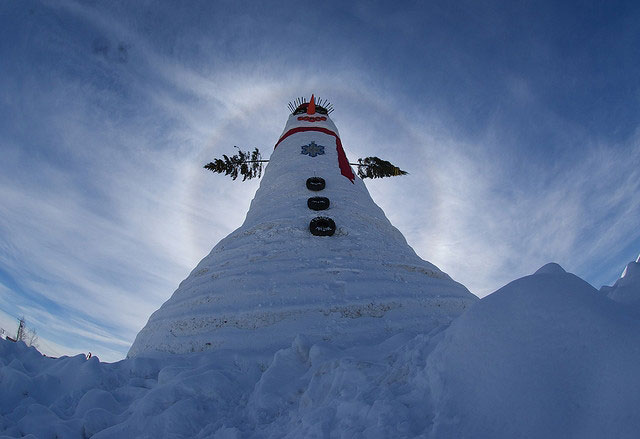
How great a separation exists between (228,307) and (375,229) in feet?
10.6

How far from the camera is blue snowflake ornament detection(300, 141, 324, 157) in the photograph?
1009 cm

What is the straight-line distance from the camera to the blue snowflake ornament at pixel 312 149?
397 inches

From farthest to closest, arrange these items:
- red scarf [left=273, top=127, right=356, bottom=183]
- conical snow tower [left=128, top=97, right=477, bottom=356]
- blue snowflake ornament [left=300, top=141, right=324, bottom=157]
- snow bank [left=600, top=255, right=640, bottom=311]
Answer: blue snowflake ornament [left=300, top=141, right=324, bottom=157] < red scarf [left=273, top=127, right=356, bottom=183] < conical snow tower [left=128, top=97, right=477, bottom=356] < snow bank [left=600, top=255, right=640, bottom=311]

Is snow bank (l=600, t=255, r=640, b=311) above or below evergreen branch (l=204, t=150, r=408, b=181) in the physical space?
below

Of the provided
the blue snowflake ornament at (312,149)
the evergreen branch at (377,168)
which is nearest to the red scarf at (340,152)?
the blue snowflake ornament at (312,149)

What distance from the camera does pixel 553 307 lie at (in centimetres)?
223

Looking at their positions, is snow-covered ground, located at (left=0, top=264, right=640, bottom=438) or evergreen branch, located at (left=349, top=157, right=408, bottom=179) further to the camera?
evergreen branch, located at (left=349, top=157, right=408, bottom=179)

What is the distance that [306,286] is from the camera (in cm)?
559

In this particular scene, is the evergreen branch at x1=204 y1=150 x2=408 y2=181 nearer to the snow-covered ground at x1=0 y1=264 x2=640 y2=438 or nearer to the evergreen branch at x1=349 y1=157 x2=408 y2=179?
the evergreen branch at x1=349 y1=157 x2=408 y2=179

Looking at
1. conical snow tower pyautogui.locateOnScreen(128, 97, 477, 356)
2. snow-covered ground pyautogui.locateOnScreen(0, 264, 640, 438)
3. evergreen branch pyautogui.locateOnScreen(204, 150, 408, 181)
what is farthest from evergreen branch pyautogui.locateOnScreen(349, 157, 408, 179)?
snow-covered ground pyautogui.locateOnScreen(0, 264, 640, 438)

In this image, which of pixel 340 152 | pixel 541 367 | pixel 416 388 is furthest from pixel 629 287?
pixel 340 152

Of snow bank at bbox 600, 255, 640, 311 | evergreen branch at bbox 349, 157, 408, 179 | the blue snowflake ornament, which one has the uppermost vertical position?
evergreen branch at bbox 349, 157, 408, 179

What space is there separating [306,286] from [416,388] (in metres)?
3.17

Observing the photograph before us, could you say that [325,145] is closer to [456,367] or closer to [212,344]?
[212,344]
